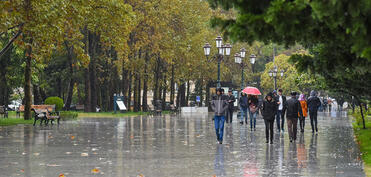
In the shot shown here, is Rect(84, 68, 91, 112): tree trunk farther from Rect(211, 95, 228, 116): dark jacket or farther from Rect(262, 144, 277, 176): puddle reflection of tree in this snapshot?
Rect(262, 144, 277, 176): puddle reflection of tree

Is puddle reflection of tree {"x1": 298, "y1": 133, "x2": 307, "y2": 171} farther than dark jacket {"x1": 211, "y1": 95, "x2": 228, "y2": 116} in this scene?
No

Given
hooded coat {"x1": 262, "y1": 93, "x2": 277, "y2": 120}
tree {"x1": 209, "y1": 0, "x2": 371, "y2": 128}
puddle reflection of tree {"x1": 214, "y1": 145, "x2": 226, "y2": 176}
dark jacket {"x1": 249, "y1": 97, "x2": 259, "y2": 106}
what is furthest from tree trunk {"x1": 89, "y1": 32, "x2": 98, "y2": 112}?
tree {"x1": 209, "y1": 0, "x2": 371, "y2": 128}

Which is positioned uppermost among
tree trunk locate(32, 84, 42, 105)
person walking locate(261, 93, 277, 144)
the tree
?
tree trunk locate(32, 84, 42, 105)

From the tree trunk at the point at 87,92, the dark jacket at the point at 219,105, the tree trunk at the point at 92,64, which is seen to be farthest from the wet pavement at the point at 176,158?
the tree trunk at the point at 92,64

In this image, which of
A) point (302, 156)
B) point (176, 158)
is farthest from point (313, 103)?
point (176, 158)

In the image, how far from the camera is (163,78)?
222 ft

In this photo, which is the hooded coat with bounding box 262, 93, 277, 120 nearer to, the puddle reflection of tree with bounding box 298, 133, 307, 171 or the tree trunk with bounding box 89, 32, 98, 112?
the puddle reflection of tree with bounding box 298, 133, 307, 171

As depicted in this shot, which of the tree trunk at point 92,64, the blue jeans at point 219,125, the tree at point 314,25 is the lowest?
the blue jeans at point 219,125

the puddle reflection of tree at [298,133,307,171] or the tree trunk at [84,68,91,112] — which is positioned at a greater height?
the tree trunk at [84,68,91,112]

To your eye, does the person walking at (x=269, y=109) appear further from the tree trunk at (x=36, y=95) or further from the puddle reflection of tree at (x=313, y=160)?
the tree trunk at (x=36, y=95)

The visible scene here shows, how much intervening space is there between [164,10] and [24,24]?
2648 centimetres

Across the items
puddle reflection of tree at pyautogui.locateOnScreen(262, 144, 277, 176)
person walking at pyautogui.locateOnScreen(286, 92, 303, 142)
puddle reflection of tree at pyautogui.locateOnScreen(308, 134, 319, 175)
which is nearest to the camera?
puddle reflection of tree at pyautogui.locateOnScreen(262, 144, 277, 176)

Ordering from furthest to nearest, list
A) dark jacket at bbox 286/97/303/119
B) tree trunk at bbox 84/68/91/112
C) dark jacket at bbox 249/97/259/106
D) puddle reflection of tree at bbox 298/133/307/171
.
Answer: tree trunk at bbox 84/68/91/112, dark jacket at bbox 249/97/259/106, dark jacket at bbox 286/97/303/119, puddle reflection of tree at bbox 298/133/307/171

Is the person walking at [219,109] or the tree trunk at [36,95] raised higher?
the tree trunk at [36,95]
